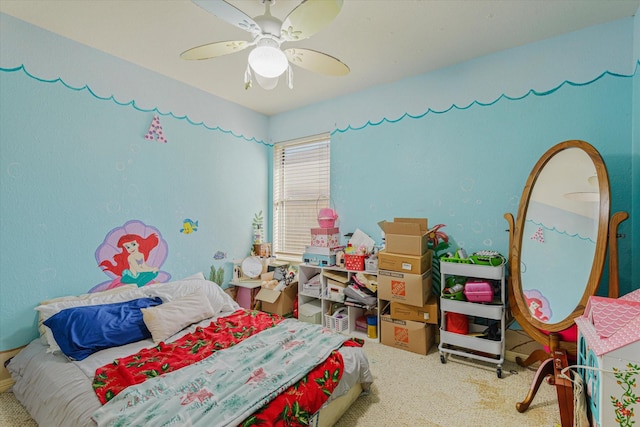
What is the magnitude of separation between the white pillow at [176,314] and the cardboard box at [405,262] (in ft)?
5.19

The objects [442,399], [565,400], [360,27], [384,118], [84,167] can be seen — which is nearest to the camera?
[565,400]

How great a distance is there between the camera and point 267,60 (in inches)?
61.9

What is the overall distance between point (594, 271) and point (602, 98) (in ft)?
4.40

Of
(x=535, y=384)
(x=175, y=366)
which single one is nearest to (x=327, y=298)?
(x=175, y=366)

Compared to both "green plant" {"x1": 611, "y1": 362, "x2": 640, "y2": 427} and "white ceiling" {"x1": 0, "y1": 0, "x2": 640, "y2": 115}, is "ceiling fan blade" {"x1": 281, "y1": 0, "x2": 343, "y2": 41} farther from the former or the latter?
"green plant" {"x1": 611, "y1": 362, "x2": 640, "y2": 427}

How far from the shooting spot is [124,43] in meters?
2.40

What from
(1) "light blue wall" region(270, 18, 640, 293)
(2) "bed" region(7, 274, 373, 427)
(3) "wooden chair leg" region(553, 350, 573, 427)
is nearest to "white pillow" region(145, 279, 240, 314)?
(2) "bed" region(7, 274, 373, 427)

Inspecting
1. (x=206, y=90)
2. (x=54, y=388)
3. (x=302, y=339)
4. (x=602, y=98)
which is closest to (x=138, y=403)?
(x=54, y=388)

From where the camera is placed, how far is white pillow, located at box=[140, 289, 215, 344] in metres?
2.20

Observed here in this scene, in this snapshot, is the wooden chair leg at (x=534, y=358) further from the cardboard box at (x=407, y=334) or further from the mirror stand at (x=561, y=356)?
the cardboard box at (x=407, y=334)

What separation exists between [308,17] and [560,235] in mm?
2210

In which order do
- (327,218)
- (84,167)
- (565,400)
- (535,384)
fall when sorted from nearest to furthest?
(565,400)
(535,384)
(84,167)
(327,218)

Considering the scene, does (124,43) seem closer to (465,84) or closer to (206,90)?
(206,90)

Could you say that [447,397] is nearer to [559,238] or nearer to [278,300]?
[559,238]
